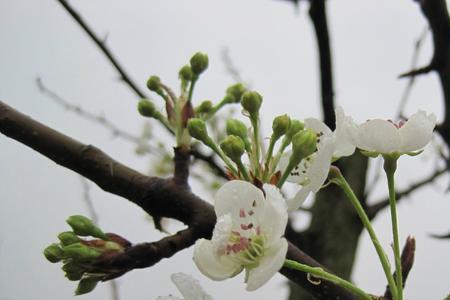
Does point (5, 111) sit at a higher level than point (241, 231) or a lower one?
higher

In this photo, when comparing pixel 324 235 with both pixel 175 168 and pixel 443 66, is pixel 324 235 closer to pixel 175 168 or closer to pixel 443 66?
pixel 443 66

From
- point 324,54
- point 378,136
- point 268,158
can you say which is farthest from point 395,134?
point 324,54

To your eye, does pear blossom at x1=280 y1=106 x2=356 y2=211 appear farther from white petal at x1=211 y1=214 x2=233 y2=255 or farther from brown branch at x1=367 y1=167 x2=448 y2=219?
brown branch at x1=367 y1=167 x2=448 y2=219

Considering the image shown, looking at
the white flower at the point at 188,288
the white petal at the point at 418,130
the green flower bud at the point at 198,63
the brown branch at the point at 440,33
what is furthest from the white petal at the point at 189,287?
the brown branch at the point at 440,33

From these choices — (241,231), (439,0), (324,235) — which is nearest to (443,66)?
(439,0)

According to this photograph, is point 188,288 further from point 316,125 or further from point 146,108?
point 146,108

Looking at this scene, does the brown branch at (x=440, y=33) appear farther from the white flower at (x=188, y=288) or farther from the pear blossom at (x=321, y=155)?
the white flower at (x=188, y=288)
